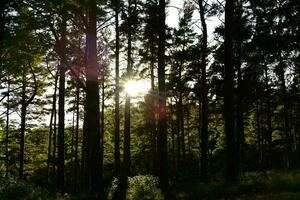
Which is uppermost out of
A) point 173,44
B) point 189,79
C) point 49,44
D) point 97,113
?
point 173,44

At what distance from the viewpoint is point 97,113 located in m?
13.6

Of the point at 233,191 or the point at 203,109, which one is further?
the point at 203,109

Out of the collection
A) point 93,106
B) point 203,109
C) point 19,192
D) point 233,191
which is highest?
point 203,109

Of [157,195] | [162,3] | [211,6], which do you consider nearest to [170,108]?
[211,6]

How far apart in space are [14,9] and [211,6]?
12222mm

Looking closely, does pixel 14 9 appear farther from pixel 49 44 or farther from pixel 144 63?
pixel 144 63

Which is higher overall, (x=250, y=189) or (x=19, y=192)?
(x=250, y=189)

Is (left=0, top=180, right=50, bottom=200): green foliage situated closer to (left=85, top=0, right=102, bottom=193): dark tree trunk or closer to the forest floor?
the forest floor

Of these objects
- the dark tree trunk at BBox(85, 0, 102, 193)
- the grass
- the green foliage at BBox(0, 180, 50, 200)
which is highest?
the dark tree trunk at BBox(85, 0, 102, 193)

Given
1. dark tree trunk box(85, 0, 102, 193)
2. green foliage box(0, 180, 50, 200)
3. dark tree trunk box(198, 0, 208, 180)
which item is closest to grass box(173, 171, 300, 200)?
dark tree trunk box(85, 0, 102, 193)

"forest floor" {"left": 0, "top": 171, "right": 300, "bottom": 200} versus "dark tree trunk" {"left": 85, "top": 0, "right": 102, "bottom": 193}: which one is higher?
"dark tree trunk" {"left": 85, "top": 0, "right": 102, "bottom": 193}

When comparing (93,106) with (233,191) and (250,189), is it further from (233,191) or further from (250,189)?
(250,189)

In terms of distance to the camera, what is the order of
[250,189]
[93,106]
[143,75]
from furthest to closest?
1. [143,75]
2. [93,106]
3. [250,189]

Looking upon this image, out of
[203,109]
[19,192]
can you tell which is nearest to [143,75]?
[203,109]
